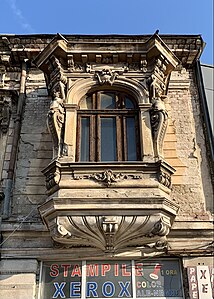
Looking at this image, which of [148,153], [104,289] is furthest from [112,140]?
[104,289]

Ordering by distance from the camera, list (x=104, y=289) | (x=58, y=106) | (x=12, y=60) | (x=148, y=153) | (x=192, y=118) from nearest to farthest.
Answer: (x=104, y=289)
(x=148, y=153)
(x=58, y=106)
(x=192, y=118)
(x=12, y=60)

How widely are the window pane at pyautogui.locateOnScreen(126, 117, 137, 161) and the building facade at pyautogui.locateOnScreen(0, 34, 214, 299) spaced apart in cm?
2

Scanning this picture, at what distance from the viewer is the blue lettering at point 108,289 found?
287 inches

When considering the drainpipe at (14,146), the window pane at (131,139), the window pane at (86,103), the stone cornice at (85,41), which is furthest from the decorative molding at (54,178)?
the stone cornice at (85,41)

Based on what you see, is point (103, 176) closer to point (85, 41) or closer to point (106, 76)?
point (106, 76)

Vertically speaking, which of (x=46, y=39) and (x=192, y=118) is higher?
(x=46, y=39)

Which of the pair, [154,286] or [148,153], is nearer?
[154,286]

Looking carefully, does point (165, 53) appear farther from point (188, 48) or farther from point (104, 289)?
point (104, 289)

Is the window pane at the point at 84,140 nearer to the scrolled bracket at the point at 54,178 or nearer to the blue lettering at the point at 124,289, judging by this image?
the scrolled bracket at the point at 54,178

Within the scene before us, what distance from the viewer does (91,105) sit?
29.7ft

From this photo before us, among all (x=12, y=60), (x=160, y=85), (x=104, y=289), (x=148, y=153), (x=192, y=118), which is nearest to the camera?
(x=104, y=289)

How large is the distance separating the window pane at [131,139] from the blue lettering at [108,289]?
2.52m

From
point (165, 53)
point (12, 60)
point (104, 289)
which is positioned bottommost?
point (104, 289)

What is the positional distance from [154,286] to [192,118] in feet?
14.7
